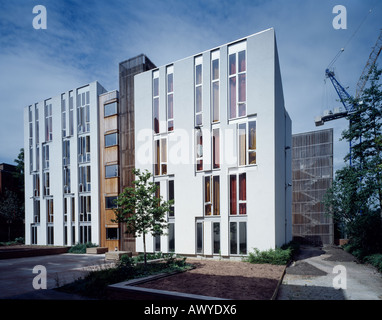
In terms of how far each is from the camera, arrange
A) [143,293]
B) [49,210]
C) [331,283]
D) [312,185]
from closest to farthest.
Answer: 1. [143,293]
2. [331,283]
3. [49,210]
4. [312,185]

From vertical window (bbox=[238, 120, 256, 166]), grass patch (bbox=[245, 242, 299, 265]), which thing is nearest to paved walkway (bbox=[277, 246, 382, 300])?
grass patch (bbox=[245, 242, 299, 265])

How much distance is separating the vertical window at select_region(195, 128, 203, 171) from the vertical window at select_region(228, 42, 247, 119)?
2.46 meters

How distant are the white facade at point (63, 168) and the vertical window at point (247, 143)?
14508mm

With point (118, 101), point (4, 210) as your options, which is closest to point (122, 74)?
point (118, 101)

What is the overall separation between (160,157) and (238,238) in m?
8.07

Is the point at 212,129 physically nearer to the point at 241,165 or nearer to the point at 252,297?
the point at 241,165

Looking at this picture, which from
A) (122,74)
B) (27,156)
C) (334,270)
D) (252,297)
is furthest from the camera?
(27,156)

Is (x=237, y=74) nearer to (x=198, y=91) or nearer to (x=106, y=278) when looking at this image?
(x=198, y=91)

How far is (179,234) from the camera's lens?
17.9 meters

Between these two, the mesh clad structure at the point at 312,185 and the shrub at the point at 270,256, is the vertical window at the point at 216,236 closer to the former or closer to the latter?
the shrub at the point at 270,256

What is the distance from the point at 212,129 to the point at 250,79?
159 inches

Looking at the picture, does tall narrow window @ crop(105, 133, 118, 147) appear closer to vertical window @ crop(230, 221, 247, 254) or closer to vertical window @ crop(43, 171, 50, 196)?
vertical window @ crop(43, 171, 50, 196)

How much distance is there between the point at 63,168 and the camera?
26844mm

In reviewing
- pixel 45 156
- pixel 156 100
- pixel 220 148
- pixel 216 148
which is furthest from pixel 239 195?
pixel 45 156
